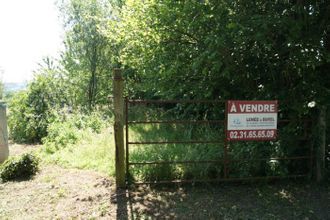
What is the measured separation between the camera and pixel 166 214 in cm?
500

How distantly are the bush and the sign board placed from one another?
390 cm

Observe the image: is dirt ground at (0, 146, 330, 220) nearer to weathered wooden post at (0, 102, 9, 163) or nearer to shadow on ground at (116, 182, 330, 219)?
shadow on ground at (116, 182, 330, 219)

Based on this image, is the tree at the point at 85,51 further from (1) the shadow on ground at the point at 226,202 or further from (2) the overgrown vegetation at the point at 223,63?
(1) the shadow on ground at the point at 226,202

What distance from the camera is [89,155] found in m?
7.84

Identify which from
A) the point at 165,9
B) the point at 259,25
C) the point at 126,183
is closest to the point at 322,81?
the point at 259,25

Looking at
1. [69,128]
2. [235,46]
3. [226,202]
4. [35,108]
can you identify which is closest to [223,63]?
[235,46]

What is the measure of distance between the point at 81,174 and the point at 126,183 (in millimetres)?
1305

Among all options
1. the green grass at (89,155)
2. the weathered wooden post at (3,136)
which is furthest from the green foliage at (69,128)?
the weathered wooden post at (3,136)

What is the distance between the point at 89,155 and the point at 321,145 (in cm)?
478

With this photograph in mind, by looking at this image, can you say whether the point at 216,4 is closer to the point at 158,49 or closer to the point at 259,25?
the point at 259,25

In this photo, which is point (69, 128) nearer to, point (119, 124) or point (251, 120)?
point (119, 124)

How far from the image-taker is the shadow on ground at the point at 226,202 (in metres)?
5.02

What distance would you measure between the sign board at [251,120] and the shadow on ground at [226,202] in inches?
36.0

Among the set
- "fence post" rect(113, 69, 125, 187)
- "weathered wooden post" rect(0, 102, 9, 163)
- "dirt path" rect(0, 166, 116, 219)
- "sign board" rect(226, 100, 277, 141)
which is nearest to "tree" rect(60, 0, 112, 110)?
"weathered wooden post" rect(0, 102, 9, 163)
